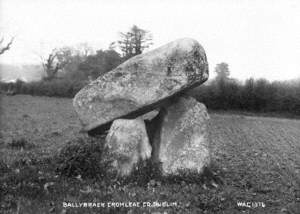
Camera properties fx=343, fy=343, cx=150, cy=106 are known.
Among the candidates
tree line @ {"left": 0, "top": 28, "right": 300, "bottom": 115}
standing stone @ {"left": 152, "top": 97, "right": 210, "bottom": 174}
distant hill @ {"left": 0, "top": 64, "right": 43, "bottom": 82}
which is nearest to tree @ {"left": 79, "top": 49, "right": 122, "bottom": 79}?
tree line @ {"left": 0, "top": 28, "right": 300, "bottom": 115}

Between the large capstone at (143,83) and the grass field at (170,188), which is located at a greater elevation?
the large capstone at (143,83)

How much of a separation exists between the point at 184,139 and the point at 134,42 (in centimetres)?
3536

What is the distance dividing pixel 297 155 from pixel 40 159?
9580mm

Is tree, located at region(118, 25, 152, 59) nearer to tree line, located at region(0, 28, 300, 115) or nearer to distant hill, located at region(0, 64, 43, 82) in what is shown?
tree line, located at region(0, 28, 300, 115)

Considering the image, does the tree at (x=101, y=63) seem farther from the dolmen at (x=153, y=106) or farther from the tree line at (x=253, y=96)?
the dolmen at (x=153, y=106)

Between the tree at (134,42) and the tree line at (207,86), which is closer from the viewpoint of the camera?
the tree line at (207,86)

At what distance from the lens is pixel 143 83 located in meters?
8.95

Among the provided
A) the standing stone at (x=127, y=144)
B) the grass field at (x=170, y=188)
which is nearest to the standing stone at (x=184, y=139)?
the standing stone at (x=127, y=144)

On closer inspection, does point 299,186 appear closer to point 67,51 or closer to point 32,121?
point 32,121

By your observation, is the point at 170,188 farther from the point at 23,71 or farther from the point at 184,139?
the point at 23,71

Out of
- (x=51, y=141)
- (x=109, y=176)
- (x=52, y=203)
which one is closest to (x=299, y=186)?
(x=109, y=176)

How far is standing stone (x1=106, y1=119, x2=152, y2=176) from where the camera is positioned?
336 inches

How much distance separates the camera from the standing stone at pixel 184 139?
29.1 feet

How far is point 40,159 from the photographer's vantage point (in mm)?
9523
